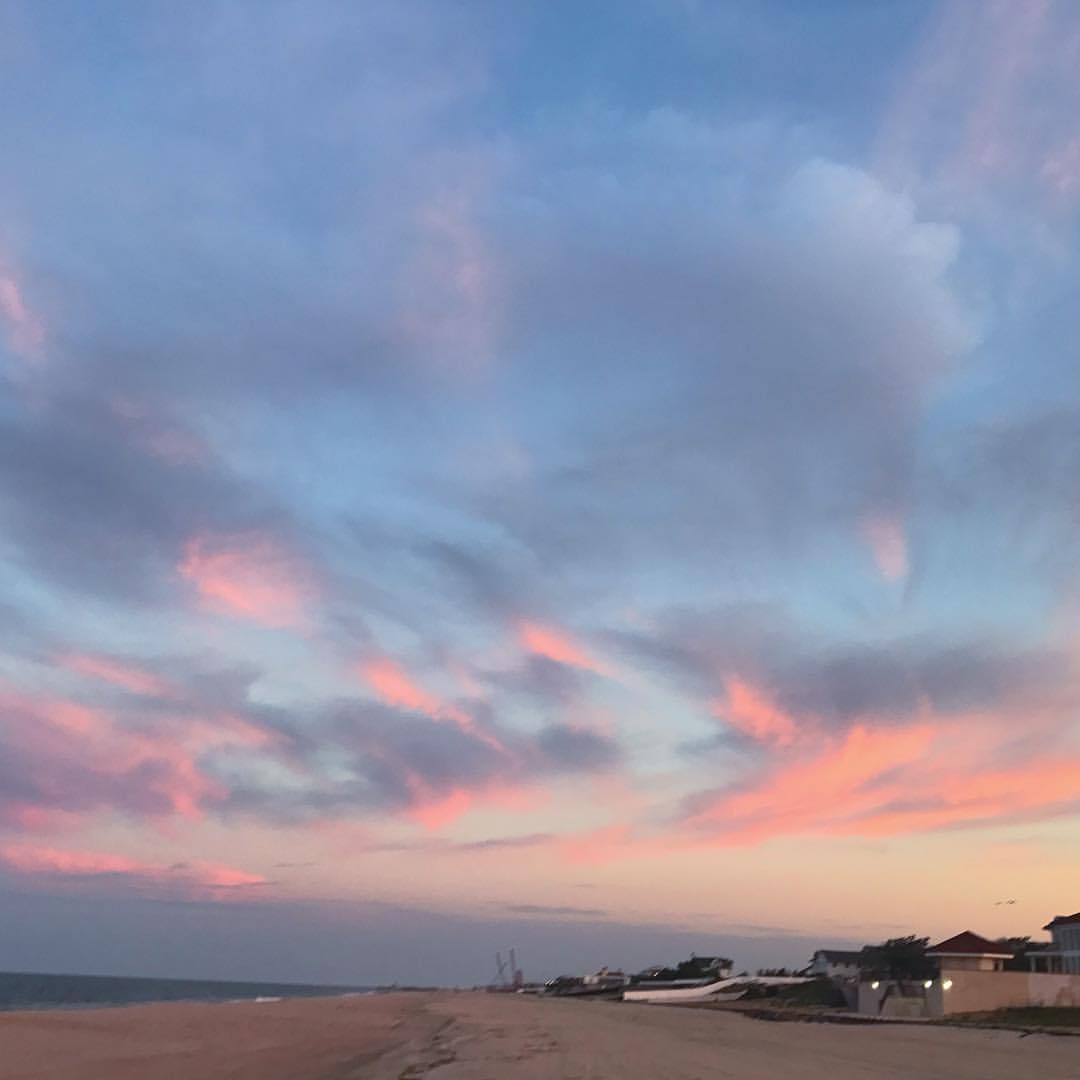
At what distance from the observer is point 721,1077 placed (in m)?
20.8

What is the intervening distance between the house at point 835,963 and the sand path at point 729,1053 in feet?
194

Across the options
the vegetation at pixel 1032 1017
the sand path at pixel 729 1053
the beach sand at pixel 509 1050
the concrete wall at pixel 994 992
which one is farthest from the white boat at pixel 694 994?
the sand path at pixel 729 1053

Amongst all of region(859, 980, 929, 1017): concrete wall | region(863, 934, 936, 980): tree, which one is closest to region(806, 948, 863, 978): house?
region(863, 934, 936, 980): tree

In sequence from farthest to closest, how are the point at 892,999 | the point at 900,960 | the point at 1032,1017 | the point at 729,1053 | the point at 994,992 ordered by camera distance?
1. the point at 900,960
2. the point at 892,999
3. the point at 994,992
4. the point at 1032,1017
5. the point at 729,1053

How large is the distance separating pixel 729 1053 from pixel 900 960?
225ft

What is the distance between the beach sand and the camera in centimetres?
2305

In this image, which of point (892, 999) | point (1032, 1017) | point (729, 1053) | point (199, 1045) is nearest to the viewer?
point (729, 1053)

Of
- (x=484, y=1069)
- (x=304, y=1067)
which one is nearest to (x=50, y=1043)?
(x=304, y=1067)

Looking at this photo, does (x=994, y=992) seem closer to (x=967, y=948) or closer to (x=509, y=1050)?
(x=967, y=948)

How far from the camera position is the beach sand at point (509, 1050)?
2305cm

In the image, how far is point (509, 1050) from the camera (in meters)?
28.1

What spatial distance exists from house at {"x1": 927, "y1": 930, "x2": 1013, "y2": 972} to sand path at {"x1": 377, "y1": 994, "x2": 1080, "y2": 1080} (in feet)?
121

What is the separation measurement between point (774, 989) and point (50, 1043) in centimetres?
6685

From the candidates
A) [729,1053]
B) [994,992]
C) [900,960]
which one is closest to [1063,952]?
[900,960]
